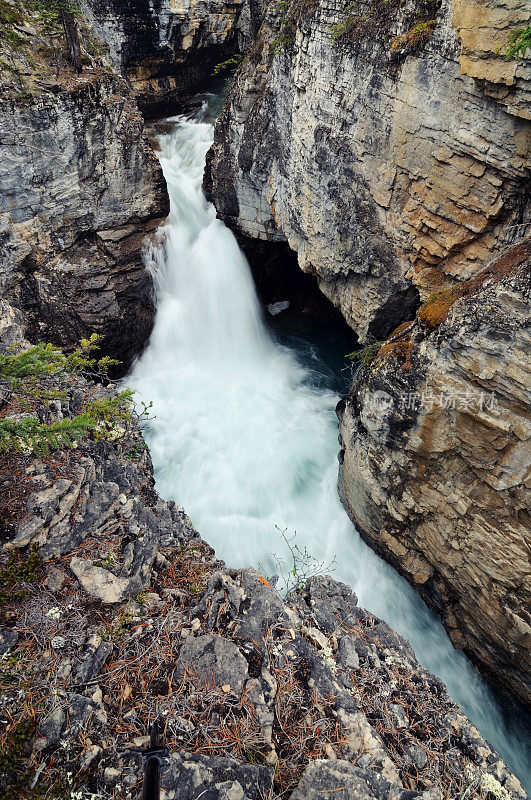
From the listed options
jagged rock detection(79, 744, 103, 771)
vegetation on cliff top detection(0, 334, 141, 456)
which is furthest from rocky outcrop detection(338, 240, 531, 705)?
jagged rock detection(79, 744, 103, 771)

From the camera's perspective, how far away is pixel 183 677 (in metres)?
2.98

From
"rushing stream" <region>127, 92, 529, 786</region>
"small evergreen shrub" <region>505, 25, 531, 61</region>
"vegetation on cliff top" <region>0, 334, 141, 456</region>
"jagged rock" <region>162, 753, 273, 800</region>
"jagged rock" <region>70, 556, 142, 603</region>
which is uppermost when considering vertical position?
"small evergreen shrub" <region>505, 25, 531, 61</region>

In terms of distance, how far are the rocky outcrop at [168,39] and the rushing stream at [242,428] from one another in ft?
3.24

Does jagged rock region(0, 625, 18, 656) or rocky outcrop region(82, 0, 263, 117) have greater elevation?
rocky outcrop region(82, 0, 263, 117)

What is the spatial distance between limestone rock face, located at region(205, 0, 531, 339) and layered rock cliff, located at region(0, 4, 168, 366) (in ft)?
8.07

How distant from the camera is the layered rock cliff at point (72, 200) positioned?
755cm

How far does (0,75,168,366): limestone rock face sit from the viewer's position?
7.67m

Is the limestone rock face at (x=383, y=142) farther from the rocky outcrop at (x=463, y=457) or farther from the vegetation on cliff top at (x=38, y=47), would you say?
the vegetation on cliff top at (x=38, y=47)

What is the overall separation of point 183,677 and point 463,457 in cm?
370

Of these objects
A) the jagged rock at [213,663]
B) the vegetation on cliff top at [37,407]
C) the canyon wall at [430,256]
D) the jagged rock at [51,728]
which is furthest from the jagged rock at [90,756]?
the canyon wall at [430,256]

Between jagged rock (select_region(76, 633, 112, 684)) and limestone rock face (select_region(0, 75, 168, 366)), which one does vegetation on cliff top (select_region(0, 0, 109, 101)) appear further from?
jagged rock (select_region(76, 633, 112, 684))

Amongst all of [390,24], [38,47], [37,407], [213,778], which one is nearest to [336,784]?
[213,778]

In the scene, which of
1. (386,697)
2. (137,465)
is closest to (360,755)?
(386,697)

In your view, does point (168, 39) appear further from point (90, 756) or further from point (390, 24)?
point (90, 756)
